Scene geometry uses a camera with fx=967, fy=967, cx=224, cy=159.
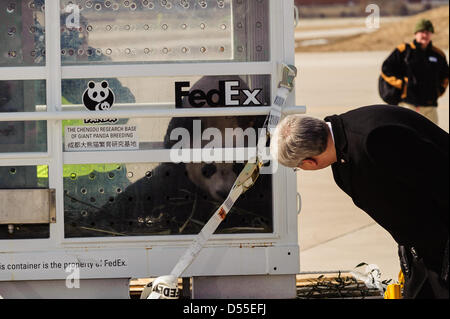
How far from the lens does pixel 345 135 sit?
377 cm

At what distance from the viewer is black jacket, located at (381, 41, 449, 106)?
9680mm

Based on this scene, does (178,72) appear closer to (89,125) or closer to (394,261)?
(89,125)

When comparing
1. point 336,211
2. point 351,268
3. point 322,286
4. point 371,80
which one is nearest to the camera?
point 322,286

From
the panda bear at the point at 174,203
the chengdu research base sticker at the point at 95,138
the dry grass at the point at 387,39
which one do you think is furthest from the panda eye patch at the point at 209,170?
the dry grass at the point at 387,39

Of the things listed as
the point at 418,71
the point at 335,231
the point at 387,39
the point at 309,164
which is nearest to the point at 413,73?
the point at 418,71

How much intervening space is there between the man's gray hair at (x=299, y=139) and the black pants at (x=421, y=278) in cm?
64

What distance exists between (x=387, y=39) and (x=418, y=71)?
20.1 metres

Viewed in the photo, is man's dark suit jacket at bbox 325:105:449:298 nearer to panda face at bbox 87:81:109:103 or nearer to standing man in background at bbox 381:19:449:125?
panda face at bbox 87:81:109:103

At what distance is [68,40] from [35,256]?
1.14 metres

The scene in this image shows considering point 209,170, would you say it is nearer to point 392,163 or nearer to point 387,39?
point 392,163

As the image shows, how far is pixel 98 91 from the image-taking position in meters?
5.05

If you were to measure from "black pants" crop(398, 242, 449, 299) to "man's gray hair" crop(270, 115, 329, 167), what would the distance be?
64cm

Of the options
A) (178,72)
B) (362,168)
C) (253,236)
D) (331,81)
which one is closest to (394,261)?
(253,236)

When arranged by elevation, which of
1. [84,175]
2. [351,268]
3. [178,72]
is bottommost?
[351,268]
